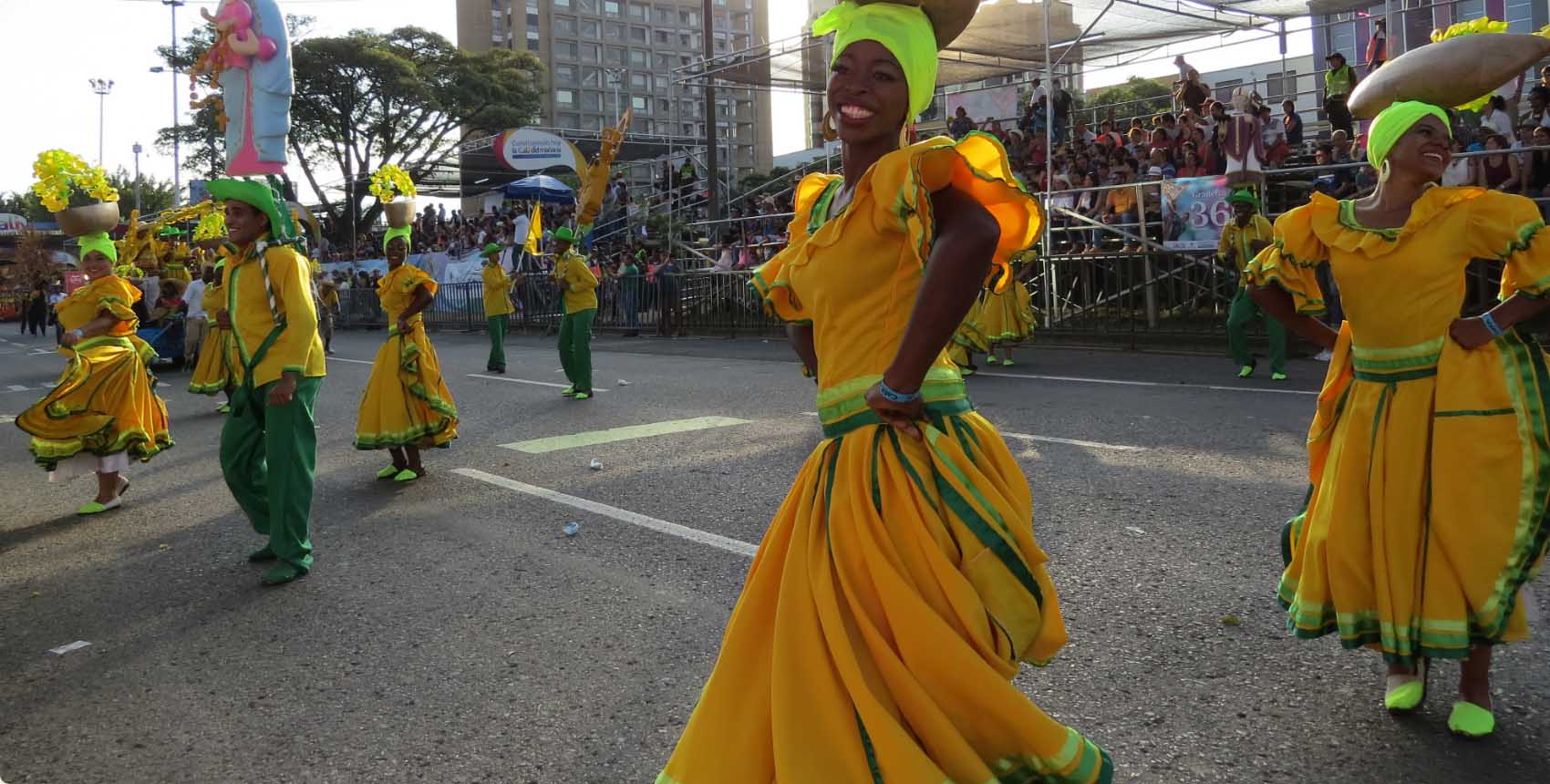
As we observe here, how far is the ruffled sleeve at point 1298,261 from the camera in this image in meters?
3.58

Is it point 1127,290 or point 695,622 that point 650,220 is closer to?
point 1127,290

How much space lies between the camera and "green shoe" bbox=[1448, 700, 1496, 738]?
10.1 feet

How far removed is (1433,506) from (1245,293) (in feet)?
28.0

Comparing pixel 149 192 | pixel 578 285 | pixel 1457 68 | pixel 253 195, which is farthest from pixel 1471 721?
pixel 149 192

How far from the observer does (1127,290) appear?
1542cm

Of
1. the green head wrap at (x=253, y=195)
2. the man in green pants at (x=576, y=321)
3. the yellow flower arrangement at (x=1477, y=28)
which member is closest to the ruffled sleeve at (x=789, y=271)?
the yellow flower arrangement at (x=1477, y=28)

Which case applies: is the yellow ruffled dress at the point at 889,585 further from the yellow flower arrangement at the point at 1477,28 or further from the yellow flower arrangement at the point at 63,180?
the yellow flower arrangement at the point at 63,180

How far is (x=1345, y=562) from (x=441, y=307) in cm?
2870

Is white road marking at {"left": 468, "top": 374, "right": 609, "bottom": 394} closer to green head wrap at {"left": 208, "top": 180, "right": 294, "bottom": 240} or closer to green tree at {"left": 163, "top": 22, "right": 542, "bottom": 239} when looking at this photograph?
green head wrap at {"left": 208, "top": 180, "right": 294, "bottom": 240}

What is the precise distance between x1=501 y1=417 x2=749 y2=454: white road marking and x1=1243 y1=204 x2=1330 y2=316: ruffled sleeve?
6017mm

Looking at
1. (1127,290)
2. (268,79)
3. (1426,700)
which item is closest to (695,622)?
(1426,700)

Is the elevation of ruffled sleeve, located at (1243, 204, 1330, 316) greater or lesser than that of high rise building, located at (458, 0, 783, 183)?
lesser

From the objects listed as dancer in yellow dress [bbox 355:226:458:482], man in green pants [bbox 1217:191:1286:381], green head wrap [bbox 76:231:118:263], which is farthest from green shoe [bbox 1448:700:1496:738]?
man in green pants [bbox 1217:191:1286:381]

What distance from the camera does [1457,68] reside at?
3340mm
